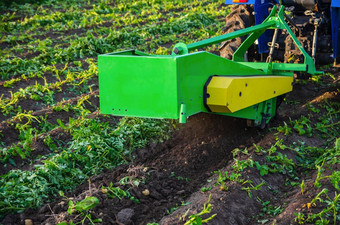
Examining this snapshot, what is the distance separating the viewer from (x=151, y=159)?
5125 millimetres

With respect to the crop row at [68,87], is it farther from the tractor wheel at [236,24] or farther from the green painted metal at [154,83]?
the tractor wheel at [236,24]

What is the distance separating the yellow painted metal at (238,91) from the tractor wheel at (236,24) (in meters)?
1.12

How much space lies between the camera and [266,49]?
647 centimetres

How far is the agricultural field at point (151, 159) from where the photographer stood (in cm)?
405

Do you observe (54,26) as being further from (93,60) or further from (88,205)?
(88,205)

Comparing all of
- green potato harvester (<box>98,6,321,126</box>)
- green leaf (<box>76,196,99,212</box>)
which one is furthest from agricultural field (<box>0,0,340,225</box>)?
green potato harvester (<box>98,6,321,126</box>)

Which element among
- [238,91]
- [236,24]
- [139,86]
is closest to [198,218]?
[139,86]

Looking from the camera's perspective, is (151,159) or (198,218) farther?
(151,159)

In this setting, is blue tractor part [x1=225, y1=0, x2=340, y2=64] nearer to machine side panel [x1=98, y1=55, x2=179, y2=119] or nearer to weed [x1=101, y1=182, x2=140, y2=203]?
machine side panel [x1=98, y1=55, x2=179, y2=119]

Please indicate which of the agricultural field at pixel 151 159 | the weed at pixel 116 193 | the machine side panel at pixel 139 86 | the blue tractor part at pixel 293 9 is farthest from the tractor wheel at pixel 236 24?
the weed at pixel 116 193

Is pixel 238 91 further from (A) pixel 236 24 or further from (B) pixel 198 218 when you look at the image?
(A) pixel 236 24

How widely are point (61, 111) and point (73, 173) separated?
171 centimetres

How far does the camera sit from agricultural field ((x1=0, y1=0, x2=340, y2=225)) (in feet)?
13.3

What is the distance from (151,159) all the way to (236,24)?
2330mm
